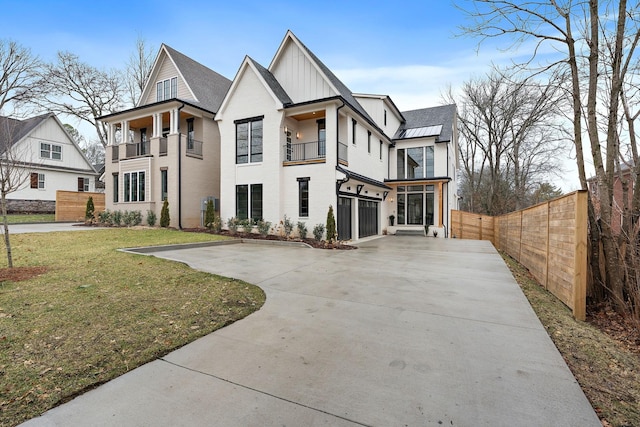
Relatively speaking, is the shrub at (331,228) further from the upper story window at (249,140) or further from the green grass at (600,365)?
the green grass at (600,365)

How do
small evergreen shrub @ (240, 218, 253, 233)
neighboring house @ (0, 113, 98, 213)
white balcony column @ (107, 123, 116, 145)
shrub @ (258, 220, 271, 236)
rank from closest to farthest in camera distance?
shrub @ (258, 220, 271, 236), small evergreen shrub @ (240, 218, 253, 233), white balcony column @ (107, 123, 116, 145), neighboring house @ (0, 113, 98, 213)

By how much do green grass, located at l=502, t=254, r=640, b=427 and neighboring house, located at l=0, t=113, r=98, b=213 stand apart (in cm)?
3057

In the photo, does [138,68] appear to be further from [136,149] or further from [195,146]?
[195,146]

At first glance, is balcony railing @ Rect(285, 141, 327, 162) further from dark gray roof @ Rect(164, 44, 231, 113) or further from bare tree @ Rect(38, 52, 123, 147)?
bare tree @ Rect(38, 52, 123, 147)

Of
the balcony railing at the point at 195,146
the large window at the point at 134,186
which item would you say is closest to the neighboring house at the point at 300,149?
the balcony railing at the point at 195,146

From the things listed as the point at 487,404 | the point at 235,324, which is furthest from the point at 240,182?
the point at 487,404

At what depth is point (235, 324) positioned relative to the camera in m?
3.91

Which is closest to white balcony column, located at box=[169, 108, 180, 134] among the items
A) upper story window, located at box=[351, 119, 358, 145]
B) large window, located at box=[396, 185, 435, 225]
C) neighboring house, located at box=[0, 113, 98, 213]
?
upper story window, located at box=[351, 119, 358, 145]

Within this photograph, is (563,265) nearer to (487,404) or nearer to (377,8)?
(487,404)

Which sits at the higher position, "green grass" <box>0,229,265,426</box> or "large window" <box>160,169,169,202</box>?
"large window" <box>160,169,169,202</box>

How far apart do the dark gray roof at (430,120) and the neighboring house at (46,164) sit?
27.3 m

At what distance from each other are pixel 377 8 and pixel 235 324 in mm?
11237

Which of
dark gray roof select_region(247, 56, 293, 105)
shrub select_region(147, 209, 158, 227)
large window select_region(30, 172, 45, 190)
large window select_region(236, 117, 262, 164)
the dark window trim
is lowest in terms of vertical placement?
shrub select_region(147, 209, 158, 227)

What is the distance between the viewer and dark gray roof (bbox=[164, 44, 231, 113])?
60.2ft
